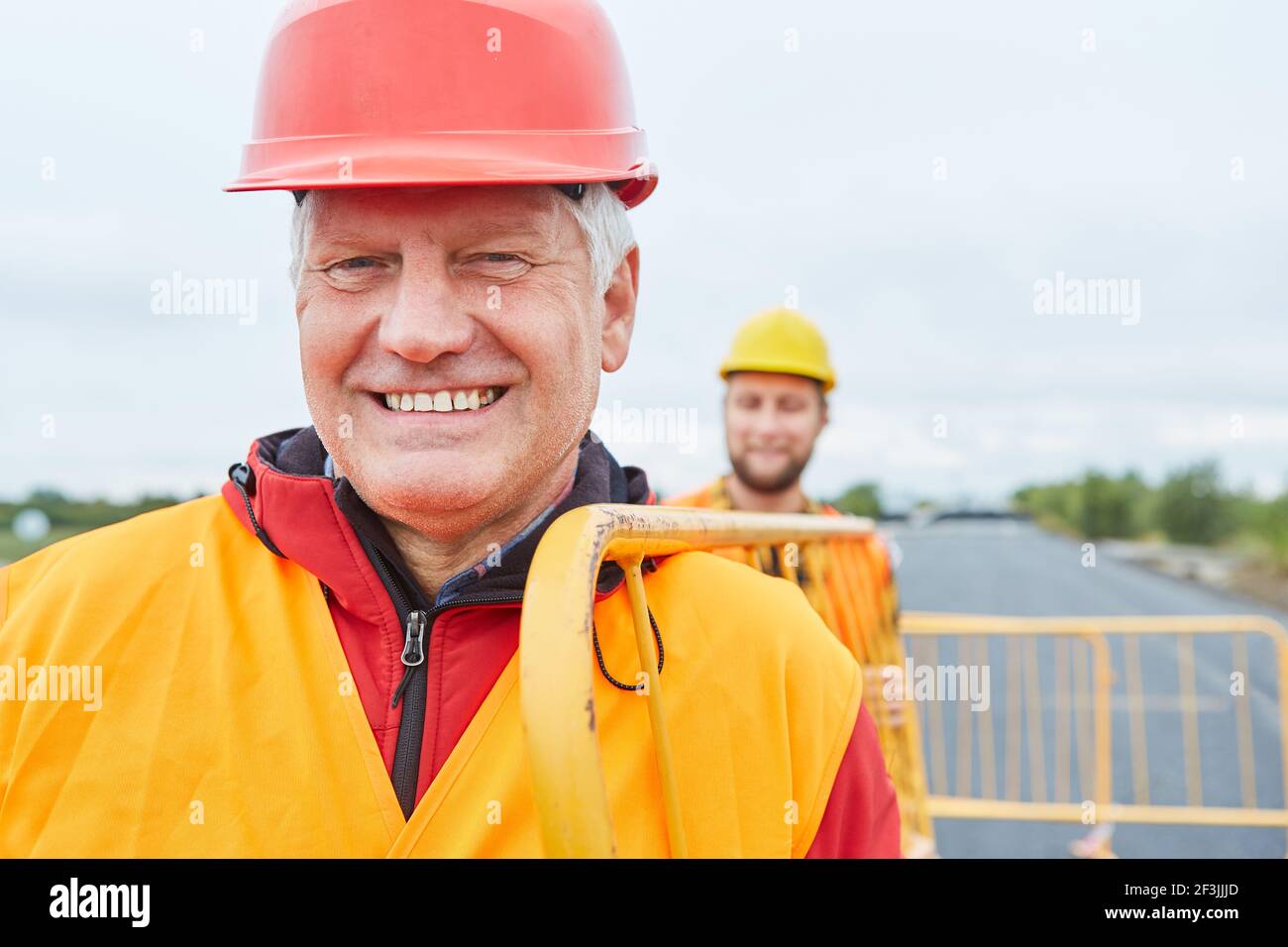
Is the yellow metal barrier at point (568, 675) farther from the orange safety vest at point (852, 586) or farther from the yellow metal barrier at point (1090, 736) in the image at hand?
the yellow metal barrier at point (1090, 736)

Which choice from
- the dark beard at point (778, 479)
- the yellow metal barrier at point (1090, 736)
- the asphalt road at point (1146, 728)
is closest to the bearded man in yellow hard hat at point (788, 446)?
the dark beard at point (778, 479)

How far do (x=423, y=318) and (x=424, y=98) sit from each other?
0.98ft

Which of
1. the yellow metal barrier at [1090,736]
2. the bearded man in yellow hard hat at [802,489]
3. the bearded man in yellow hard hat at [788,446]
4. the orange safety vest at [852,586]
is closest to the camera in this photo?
A: the orange safety vest at [852,586]

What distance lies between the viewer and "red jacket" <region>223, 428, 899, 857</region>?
1.54m

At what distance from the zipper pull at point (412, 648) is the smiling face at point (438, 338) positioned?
134mm

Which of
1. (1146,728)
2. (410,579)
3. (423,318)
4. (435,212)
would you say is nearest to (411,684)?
(410,579)

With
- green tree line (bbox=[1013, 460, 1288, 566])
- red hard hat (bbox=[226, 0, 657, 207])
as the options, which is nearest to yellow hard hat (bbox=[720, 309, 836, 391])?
red hard hat (bbox=[226, 0, 657, 207])

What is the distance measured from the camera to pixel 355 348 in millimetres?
1502

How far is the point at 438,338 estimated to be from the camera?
143cm

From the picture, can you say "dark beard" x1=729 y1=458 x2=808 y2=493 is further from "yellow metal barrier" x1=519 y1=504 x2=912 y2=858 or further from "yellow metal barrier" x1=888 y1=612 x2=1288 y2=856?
"yellow metal barrier" x1=519 y1=504 x2=912 y2=858

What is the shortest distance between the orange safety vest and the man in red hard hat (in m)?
2.06

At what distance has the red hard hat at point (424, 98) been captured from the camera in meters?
1.45
